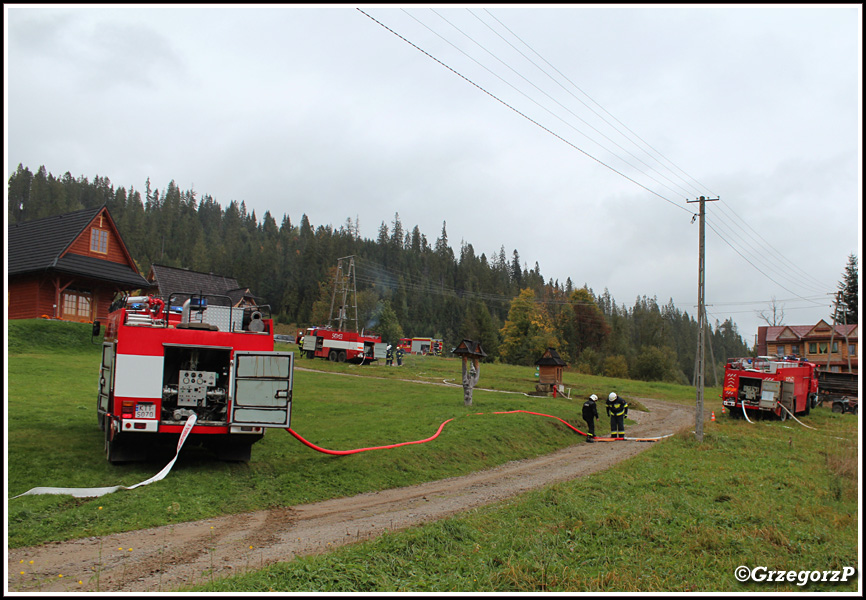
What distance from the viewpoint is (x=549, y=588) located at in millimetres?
6484

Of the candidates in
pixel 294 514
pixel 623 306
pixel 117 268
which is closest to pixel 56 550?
pixel 294 514

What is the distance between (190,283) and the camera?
5341cm

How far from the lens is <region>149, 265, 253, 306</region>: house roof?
166 ft

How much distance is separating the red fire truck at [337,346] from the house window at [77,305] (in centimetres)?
1500

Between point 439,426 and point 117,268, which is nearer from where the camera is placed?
point 439,426

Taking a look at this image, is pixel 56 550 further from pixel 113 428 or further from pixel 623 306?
pixel 623 306

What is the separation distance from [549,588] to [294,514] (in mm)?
5319

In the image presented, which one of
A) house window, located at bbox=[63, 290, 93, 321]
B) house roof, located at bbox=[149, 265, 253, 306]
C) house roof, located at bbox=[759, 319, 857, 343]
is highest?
house roof, located at bbox=[149, 265, 253, 306]

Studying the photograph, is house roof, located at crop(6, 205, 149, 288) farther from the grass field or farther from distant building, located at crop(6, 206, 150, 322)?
the grass field


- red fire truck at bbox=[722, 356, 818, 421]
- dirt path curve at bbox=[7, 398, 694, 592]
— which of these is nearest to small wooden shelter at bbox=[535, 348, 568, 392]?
red fire truck at bbox=[722, 356, 818, 421]

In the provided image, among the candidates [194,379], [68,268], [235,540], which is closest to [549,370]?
[194,379]

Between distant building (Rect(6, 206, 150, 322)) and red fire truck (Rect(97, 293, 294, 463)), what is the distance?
2768cm

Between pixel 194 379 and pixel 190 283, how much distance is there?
1782 inches

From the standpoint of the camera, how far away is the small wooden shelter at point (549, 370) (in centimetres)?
3222
